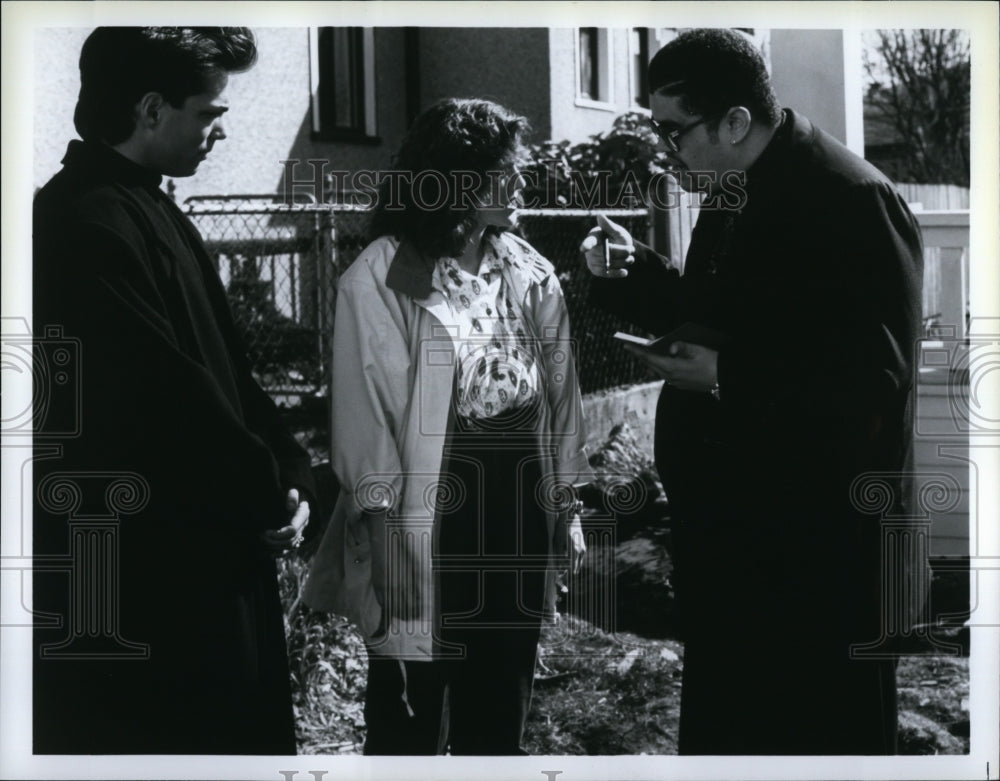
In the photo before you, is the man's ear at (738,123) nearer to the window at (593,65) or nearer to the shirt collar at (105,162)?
the window at (593,65)

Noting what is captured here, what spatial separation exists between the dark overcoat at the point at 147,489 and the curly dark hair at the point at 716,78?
140 cm

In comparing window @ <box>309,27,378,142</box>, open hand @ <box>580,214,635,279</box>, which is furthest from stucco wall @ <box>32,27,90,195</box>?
open hand @ <box>580,214,635,279</box>

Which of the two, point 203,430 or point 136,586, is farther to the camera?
point 136,586

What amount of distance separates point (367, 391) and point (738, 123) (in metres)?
1.28

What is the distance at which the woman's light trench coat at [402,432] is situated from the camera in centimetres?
359

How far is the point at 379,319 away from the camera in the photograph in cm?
357

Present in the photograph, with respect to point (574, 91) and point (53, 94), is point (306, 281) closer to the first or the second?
point (53, 94)

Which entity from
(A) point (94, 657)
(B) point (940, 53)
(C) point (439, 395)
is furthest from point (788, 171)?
(A) point (94, 657)

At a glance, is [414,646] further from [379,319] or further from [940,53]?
[940,53]

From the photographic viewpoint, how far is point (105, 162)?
328cm

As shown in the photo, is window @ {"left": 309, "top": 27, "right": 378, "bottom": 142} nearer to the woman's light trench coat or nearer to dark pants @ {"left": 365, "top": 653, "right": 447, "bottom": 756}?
the woman's light trench coat

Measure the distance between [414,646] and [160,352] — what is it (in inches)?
44.3

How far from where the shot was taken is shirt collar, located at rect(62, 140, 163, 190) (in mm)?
3279

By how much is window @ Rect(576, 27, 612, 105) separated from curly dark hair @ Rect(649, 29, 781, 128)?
0.87 feet
